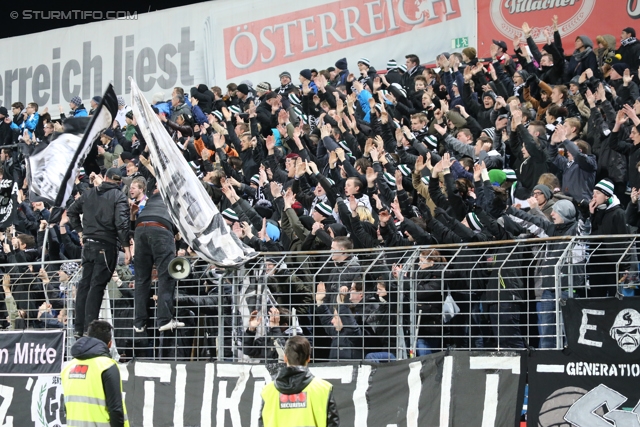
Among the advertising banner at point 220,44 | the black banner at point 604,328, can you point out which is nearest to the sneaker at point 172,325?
the black banner at point 604,328

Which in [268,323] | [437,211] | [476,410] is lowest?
[476,410]

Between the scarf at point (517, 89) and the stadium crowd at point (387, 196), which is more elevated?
the scarf at point (517, 89)

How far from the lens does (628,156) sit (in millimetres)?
12328

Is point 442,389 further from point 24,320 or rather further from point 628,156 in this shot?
point 24,320

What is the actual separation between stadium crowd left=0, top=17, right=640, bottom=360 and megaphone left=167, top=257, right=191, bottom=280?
21 cm

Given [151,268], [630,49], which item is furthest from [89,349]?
[630,49]

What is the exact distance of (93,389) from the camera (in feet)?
26.1

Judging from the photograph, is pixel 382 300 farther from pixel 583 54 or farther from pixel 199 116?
pixel 199 116

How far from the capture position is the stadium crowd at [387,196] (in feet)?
32.1

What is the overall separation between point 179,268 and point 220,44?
13.2 m

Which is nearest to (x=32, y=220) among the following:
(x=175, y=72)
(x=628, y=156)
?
(x=175, y=72)

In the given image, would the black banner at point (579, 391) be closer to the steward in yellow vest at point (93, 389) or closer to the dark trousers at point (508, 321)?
the dark trousers at point (508, 321)

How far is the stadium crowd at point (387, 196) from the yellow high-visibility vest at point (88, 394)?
7.24 feet

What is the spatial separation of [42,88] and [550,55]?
49.4ft
